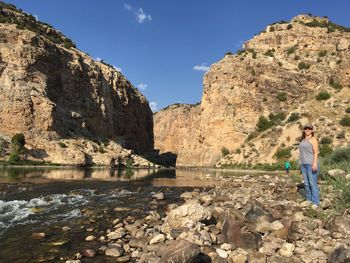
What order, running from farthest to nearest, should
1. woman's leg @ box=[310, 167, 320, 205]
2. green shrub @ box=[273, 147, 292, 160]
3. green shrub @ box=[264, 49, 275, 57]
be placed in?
green shrub @ box=[264, 49, 275, 57] → green shrub @ box=[273, 147, 292, 160] → woman's leg @ box=[310, 167, 320, 205]

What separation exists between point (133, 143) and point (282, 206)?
322 feet

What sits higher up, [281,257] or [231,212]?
[231,212]

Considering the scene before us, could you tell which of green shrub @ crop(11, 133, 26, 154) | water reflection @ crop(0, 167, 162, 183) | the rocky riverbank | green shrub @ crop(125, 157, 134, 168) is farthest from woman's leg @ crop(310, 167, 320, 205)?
green shrub @ crop(125, 157, 134, 168)

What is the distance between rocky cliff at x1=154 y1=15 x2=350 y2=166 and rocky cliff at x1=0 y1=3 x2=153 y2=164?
25133mm

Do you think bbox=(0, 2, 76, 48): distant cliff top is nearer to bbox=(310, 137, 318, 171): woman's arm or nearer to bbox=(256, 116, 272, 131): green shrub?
bbox=(256, 116, 272, 131): green shrub

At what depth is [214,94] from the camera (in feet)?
304

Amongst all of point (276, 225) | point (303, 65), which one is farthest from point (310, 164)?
point (303, 65)

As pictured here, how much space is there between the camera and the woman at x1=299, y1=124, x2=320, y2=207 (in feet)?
45.0

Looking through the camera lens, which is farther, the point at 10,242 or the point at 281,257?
the point at 10,242

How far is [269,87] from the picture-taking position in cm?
8650

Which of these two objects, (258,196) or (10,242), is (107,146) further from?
(10,242)

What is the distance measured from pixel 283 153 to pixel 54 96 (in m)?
47.7

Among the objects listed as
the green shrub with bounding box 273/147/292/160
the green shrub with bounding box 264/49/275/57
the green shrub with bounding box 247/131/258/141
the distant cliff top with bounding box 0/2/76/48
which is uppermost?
the distant cliff top with bounding box 0/2/76/48

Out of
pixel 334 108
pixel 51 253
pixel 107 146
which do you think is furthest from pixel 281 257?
pixel 107 146
